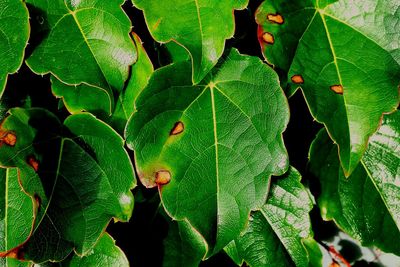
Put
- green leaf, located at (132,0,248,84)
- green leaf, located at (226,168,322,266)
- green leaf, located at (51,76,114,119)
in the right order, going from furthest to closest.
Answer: green leaf, located at (226,168,322,266)
green leaf, located at (51,76,114,119)
green leaf, located at (132,0,248,84)

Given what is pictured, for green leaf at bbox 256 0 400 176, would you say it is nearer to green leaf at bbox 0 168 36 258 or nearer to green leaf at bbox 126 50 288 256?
green leaf at bbox 126 50 288 256

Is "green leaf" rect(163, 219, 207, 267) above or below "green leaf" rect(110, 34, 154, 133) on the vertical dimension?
below

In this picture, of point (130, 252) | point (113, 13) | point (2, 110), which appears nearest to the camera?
point (113, 13)

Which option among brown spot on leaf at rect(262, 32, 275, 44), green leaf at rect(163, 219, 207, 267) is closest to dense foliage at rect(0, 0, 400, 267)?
brown spot on leaf at rect(262, 32, 275, 44)

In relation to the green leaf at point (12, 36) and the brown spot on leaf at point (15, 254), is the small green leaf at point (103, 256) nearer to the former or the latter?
the brown spot on leaf at point (15, 254)

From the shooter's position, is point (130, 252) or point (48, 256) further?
point (130, 252)

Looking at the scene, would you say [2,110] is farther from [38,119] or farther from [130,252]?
[130,252]

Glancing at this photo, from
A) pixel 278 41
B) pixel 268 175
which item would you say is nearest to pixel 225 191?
pixel 268 175

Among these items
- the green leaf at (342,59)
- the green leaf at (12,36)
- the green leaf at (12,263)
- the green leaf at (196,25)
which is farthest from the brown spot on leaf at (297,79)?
the green leaf at (12,263)
